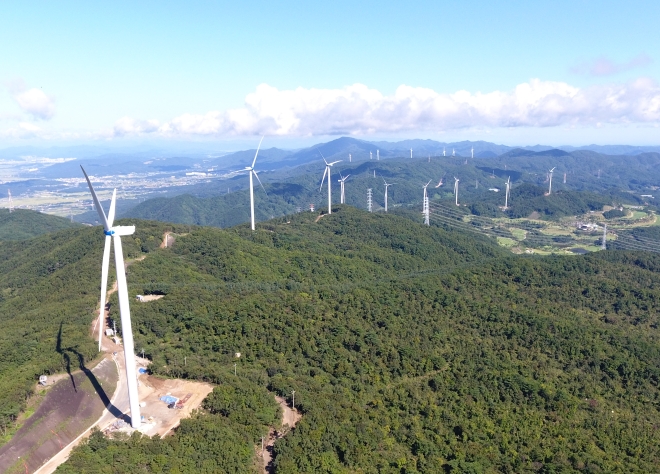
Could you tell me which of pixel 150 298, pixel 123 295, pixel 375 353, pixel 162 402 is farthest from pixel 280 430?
pixel 150 298

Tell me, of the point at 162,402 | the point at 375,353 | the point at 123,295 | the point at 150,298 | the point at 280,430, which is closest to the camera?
the point at 123,295

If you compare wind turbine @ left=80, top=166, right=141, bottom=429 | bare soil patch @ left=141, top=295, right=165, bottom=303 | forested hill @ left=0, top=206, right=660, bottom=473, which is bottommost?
forested hill @ left=0, top=206, right=660, bottom=473

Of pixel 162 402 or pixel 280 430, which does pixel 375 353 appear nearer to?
pixel 280 430

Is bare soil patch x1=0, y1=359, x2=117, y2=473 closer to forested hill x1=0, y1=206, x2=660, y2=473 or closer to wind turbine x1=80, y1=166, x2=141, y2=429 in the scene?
forested hill x1=0, y1=206, x2=660, y2=473

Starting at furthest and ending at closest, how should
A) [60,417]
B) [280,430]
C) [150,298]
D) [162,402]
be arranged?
[150,298] → [162,402] → [280,430] → [60,417]

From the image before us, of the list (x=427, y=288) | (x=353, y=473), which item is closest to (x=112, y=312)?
(x=353, y=473)

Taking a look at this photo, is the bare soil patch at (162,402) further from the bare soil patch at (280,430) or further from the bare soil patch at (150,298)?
the bare soil patch at (150,298)

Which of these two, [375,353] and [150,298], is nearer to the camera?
[375,353]

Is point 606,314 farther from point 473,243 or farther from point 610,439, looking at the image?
point 473,243

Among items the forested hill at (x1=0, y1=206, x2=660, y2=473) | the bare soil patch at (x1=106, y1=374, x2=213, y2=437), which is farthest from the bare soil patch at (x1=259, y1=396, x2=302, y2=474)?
the bare soil patch at (x1=106, y1=374, x2=213, y2=437)
